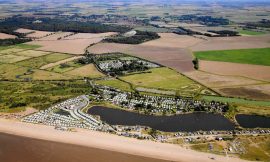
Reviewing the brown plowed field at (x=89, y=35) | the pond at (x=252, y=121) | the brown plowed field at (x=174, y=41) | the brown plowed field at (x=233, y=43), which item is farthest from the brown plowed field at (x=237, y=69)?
the brown plowed field at (x=89, y=35)

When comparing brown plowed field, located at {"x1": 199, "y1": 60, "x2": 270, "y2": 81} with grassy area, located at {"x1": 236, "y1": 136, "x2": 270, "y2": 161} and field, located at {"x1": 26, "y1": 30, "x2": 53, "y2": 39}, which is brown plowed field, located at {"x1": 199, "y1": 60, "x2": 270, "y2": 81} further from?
field, located at {"x1": 26, "y1": 30, "x2": 53, "y2": 39}

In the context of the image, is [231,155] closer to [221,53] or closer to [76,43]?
[221,53]

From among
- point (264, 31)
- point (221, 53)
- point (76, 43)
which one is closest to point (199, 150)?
point (221, 53)

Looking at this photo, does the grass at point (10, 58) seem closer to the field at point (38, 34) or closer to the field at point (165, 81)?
the field at point (165, 81)

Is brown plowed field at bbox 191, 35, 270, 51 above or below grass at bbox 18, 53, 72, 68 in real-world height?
above

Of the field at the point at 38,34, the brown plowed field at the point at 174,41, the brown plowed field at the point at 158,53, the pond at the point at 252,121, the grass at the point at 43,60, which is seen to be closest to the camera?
the pond at the point at 252,121

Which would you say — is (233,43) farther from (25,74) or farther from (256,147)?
(256,147)

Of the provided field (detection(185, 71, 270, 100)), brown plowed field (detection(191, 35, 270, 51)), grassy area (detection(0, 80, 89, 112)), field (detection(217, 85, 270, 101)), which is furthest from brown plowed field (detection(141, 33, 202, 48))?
grassy area (detection(0, 80, 89, 112))

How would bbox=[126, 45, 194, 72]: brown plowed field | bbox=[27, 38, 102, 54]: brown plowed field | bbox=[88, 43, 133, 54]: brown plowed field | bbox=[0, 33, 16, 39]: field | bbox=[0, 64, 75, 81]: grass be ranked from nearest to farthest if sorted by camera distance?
1. bbox=[0, 64, 75, 81]: grass
2. bbox=[126, 45, 194, 72]: brown plowed field
3. bbox=[88, 43, 133, 54]: brown plowed field
4. bbox=[27, 38, 102, 54]: brown plowed field
5. bbox=[0, 33, 16, 39]: field
